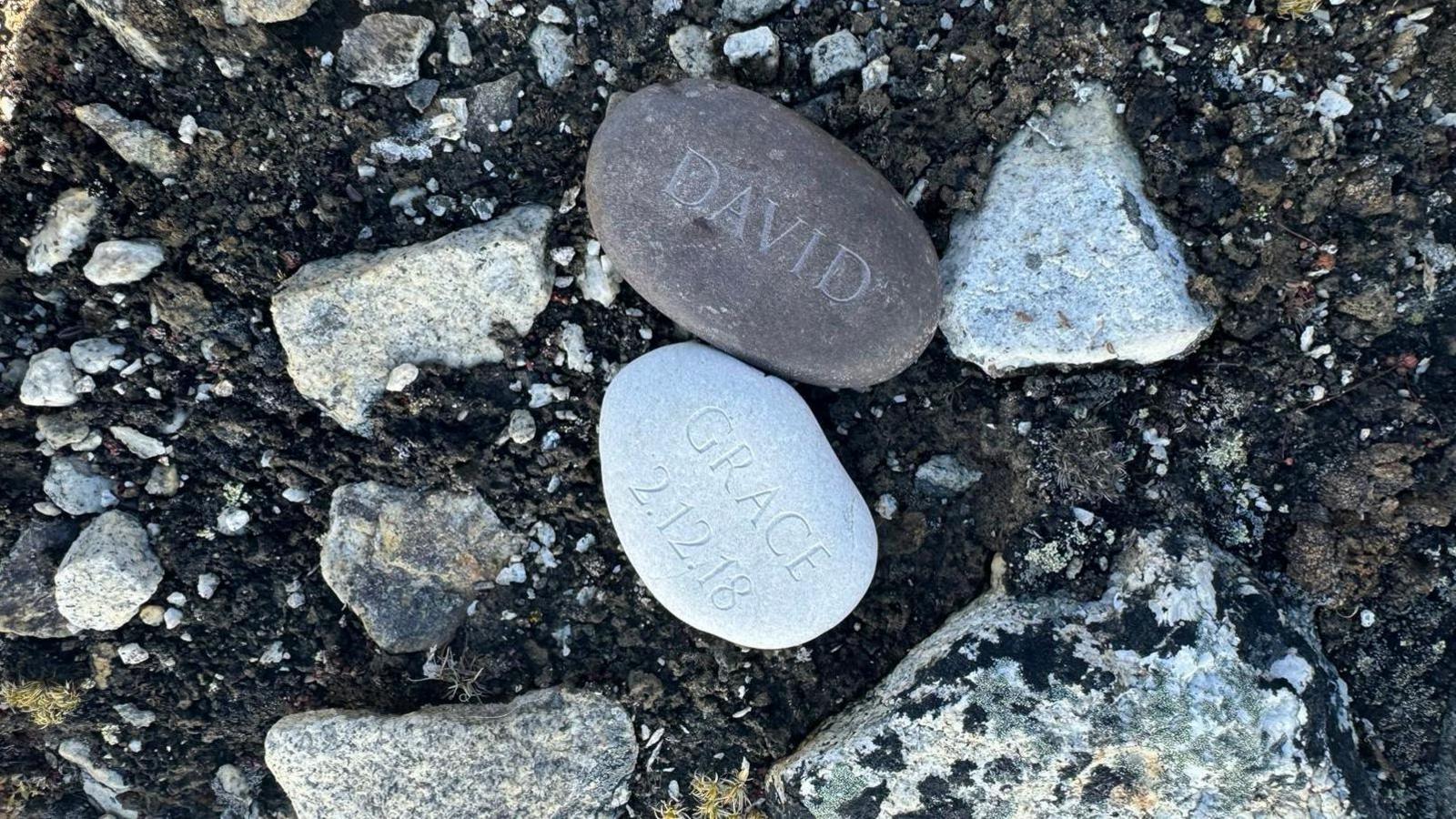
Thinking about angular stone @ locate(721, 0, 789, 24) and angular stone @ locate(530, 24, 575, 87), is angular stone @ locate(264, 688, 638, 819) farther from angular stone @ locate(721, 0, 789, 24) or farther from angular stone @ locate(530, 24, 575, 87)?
angular stone @ locate(721, 0, 789, 24)

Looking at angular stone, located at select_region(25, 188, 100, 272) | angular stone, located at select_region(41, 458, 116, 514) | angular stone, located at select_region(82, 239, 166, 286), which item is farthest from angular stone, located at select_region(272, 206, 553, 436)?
angular stone, located at select_region(41, 458, 116, 514)

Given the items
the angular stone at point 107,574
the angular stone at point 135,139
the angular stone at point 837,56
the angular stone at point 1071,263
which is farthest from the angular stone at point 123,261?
the angular stone at point 1071,263

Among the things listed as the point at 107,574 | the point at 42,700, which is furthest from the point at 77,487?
the point at 42,700

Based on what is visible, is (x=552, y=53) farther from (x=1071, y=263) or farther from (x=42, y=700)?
(x=42, y=700)

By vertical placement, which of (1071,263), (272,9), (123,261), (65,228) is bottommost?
(1071,263)


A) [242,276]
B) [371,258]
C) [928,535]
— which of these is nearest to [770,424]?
[928,535]

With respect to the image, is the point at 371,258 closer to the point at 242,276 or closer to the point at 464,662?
the point at 242,276

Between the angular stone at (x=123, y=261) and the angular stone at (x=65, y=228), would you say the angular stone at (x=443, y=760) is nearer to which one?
the angular stone at (x=123, y=261)
